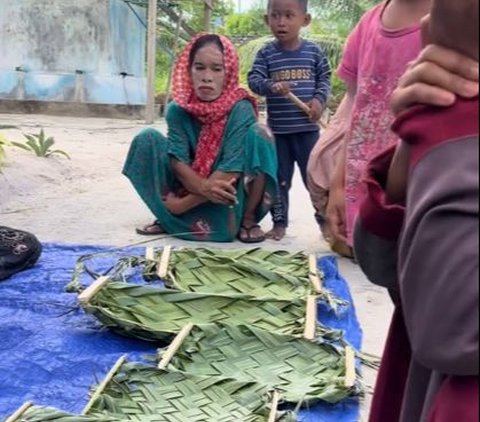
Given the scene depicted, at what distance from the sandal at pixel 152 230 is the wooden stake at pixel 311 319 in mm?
1668

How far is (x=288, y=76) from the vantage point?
4312mm

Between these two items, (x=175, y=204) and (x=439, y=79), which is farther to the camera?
(x=175, y=204)

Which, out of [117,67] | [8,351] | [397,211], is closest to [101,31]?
[117,67]

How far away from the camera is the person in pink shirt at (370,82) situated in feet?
6.54

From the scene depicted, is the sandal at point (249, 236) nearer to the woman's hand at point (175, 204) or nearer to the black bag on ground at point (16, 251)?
the woman's hand at point (175, 204)

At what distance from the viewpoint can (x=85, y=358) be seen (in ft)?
8.10

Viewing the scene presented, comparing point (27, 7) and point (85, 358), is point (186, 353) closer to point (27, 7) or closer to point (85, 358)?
point (85, 358)

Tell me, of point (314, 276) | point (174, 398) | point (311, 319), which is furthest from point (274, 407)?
point (314, 276)

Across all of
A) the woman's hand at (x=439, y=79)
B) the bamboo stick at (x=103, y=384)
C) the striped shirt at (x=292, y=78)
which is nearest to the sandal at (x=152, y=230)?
the striped shirt at (x=292, y=78)

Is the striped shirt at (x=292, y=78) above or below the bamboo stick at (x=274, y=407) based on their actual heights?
above

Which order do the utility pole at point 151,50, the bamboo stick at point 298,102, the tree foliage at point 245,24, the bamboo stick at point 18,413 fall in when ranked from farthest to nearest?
the tree foliage at point 245,24 → the utility pole at point 151,50 → the bamboo stick at point 298,102 → the bamboo stick at point 18,413

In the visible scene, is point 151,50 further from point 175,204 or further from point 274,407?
point 274,407

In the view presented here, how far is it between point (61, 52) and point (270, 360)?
487 inches

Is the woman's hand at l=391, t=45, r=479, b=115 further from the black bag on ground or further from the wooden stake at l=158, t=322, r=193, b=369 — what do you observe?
the black bag on ground
